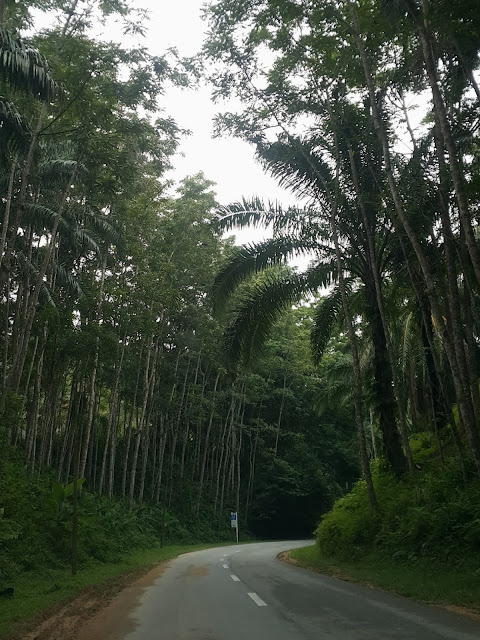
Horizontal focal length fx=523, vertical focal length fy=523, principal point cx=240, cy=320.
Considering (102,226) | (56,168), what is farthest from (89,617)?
(102,226)

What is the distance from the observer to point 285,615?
6.28 meters

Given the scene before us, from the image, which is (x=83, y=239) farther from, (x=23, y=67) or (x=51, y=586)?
(x=51, y=586)

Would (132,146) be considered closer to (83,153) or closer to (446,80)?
(83,153)

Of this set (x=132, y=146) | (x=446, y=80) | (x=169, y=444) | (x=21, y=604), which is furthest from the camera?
(x=169, y=444)

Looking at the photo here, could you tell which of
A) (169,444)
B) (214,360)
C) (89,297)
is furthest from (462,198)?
(169,444)

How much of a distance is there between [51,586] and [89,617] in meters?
3.43

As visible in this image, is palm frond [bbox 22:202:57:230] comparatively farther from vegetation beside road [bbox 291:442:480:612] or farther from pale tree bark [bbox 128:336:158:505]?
vegetation beside road [bbox 291:442:480:612]

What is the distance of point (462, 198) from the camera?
774cm

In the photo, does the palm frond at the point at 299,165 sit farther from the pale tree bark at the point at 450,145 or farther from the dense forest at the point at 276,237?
the pale tree bark at the point at 450,145

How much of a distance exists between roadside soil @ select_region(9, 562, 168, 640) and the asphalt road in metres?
0.18

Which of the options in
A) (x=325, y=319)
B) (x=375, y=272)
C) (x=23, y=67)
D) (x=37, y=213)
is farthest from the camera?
(x=325, y=319)

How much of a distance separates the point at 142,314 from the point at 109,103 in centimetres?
852

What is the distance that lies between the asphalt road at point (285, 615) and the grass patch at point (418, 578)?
41cm

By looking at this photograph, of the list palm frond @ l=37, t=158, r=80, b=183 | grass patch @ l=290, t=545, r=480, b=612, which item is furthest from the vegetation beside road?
palm frond @ l=37, t=158, r=80, b=183
